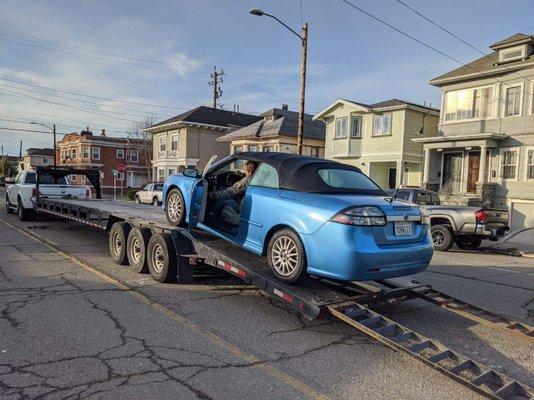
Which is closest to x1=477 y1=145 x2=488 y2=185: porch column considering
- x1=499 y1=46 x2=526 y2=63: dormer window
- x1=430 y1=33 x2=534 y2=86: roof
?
x1=430 y1=33 x2=534 y2=86: roof

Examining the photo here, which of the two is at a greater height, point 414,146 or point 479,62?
point 479,62

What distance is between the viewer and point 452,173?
84.7 feet

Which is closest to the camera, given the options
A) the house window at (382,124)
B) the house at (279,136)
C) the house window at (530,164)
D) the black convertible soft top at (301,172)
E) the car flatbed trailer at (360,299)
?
the car flatbed trailer at (360,299)

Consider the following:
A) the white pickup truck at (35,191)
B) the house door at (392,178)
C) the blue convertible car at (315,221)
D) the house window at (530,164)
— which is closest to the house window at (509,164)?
the house window at (530,164)

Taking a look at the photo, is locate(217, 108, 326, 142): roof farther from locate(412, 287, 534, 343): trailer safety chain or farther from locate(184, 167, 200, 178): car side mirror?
locate(412, 287, 534, 343): trailer safety chain

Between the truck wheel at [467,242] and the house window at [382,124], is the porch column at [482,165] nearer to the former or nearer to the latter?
the house window at [382,124]

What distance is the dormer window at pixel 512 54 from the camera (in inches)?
894

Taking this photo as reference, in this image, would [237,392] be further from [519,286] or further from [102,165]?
[102,165]

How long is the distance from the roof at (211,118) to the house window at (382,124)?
18410 millimetres

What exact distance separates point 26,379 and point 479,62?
26.5 metres

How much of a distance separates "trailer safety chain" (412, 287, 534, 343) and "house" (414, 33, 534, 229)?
1806 centimetres

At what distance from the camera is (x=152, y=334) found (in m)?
4.86

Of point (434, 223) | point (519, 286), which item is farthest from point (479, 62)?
point (519, 286)

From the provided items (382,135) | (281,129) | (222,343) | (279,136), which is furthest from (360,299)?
(281,129)
